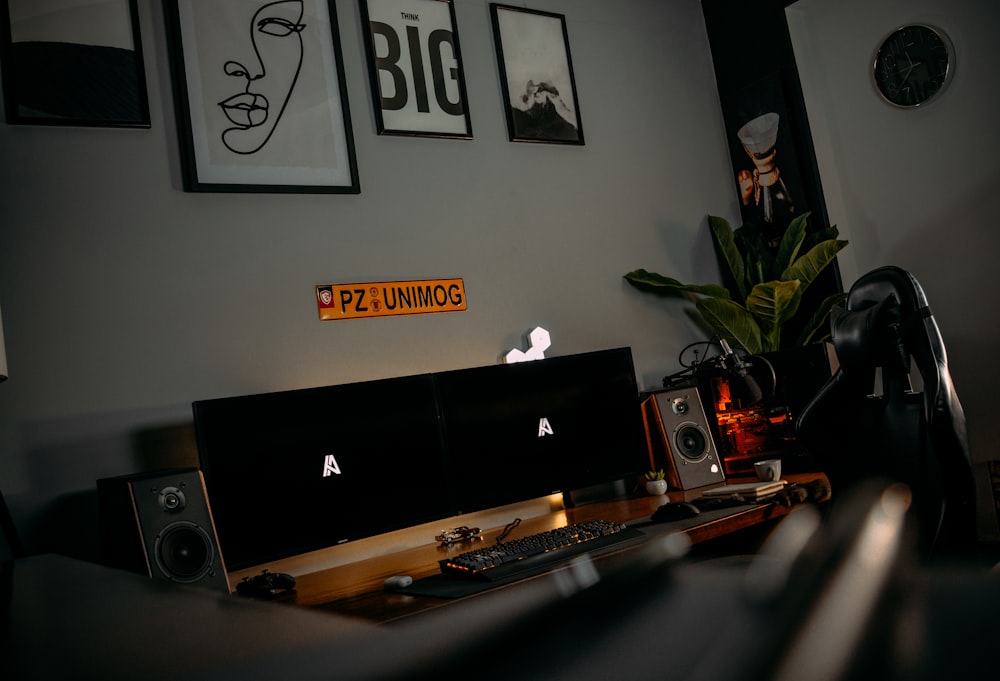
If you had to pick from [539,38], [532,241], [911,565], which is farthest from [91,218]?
[911,565]

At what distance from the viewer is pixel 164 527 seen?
1836 millimetres

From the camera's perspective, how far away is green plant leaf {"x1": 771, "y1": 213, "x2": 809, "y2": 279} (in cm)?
330

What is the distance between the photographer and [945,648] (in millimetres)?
167

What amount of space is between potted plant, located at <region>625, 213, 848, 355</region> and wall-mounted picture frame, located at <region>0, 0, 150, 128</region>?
1999 millimetres

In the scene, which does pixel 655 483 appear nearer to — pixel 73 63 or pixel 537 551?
pixel 537 551

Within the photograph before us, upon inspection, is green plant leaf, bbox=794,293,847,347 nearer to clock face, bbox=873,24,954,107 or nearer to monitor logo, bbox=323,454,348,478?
clock face, bbox=873,24,954,107

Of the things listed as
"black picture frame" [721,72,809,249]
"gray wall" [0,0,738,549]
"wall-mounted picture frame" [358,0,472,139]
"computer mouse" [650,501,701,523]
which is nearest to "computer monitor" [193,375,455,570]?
"gray wall" [0,0,738,549]

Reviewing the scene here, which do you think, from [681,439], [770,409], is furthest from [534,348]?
[770,409]

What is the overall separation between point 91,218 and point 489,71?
1.60 m

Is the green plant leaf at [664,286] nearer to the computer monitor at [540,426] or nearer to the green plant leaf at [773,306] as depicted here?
the green plant leaf at [773,306]

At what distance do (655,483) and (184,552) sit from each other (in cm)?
165

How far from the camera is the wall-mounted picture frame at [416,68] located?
274 cm

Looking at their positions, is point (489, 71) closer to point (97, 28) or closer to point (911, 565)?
point (97, 28)

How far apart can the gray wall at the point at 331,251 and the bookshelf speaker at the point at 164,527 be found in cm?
26
